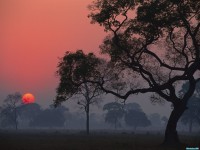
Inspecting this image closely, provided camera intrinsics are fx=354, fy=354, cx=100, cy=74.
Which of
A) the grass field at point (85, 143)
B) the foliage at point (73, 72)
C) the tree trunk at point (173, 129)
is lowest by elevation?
the grass field at point (85, 143)

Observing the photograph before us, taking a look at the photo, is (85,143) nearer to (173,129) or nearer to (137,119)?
(173,129)

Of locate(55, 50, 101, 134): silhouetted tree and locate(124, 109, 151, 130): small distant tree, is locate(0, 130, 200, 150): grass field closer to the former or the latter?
locate(55, 50, 101, 134): silhouetted tree

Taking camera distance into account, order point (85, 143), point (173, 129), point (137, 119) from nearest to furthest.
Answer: point (173, 129) → point (85, 143) → point (137, 119)

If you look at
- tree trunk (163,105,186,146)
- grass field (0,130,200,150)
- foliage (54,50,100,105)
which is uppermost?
foliage (54,50,100,105)

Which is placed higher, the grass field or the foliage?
the foliage

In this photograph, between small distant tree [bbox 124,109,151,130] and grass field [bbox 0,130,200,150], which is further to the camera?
small distant tree [bbox 124,109,151,130]

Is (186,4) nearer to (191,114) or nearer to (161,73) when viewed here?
(161,73)

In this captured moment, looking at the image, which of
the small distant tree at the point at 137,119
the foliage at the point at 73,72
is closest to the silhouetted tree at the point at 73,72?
the foliage at the point at 73,72

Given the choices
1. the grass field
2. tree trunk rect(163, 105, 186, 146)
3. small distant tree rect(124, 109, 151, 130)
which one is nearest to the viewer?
the grass field

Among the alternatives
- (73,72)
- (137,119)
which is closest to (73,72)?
(73,72)

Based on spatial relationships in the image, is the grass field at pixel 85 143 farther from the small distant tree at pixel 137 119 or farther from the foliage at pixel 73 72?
the small distant tree at pixel 137 119

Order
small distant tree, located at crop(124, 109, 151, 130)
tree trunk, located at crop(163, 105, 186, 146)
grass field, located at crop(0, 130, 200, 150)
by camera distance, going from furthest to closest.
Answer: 1. small distant tree, located at crop(124, 109, 151, 130)
2. tree trunk, located at crop(163, 105, 186, 146)
3. grass field, located at crop(0, 130, 200, 150)

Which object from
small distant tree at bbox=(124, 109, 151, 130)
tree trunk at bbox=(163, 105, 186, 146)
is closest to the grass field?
tree trunk at bbox=(163, 105, 186, 146)

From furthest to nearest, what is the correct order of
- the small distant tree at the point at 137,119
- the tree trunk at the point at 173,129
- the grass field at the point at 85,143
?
the small distant tree at the point at 137,119 → the tree trunk at the point at 173,129 → the grass field at the point at 85,143
